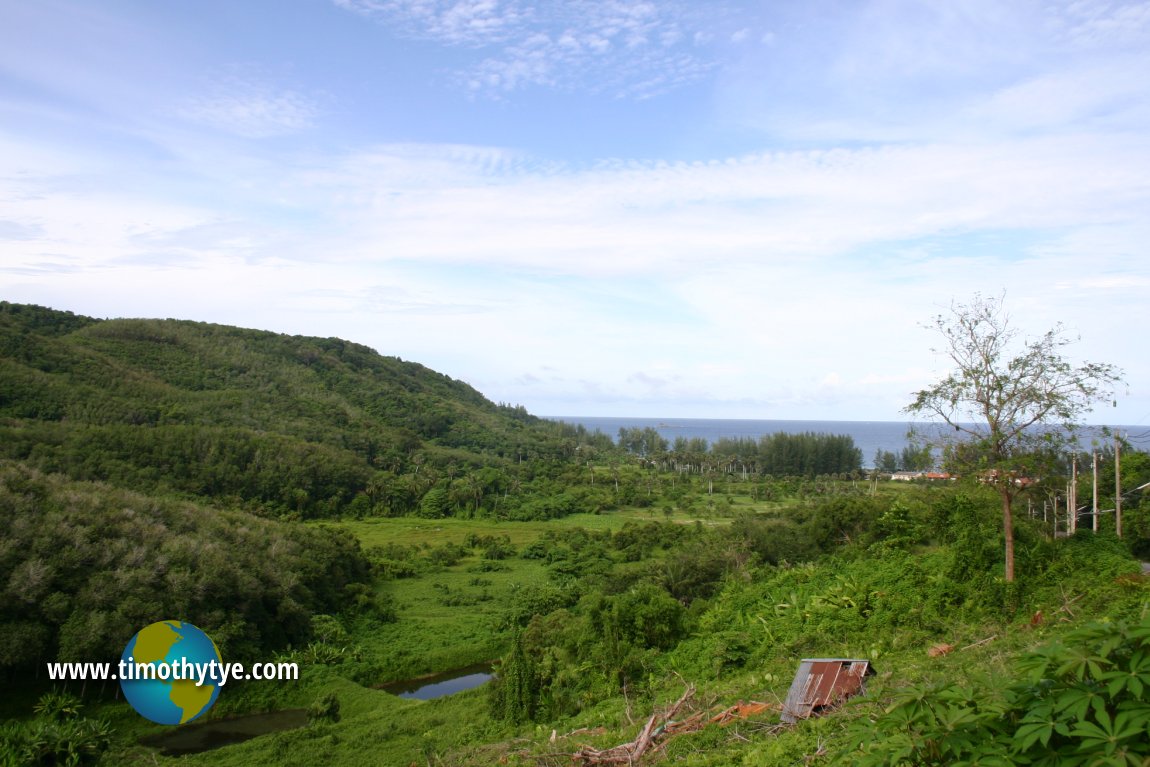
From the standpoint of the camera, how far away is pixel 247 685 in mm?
21234

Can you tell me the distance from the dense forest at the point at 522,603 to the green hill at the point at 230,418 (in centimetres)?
37

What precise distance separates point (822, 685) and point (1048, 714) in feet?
19.9

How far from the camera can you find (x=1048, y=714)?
3062 mm

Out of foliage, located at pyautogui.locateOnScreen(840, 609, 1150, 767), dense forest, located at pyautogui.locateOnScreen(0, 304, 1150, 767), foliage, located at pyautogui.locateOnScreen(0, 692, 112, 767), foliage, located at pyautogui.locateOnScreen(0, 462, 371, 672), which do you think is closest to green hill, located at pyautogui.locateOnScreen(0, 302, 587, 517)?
dense forest, located at pyautogui.locateOnScreen(0, 304, 1150, 767)

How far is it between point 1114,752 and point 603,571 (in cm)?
3485

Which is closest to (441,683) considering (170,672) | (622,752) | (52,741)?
(170,672)

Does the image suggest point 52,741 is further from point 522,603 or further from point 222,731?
point 522,603

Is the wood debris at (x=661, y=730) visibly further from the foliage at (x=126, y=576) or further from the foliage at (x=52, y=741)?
the foliage at (x=126, y=576)

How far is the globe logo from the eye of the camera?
19.3 m


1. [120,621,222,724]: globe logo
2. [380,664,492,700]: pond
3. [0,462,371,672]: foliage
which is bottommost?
[380,664,492,700]: pond

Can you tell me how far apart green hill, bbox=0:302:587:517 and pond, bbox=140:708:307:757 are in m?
26.9

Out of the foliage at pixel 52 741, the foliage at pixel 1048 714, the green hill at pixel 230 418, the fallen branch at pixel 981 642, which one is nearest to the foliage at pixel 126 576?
the foliage at pixel 52 741

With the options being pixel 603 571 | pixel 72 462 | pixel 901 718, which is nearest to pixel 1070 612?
pixel 901 718

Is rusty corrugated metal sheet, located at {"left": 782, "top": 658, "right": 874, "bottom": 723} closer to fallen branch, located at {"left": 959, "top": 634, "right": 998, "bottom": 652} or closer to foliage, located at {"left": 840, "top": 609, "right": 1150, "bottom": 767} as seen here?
fallen branch, located at {"left": 959, "top": 634, "right": 998, "bottom": 652}
